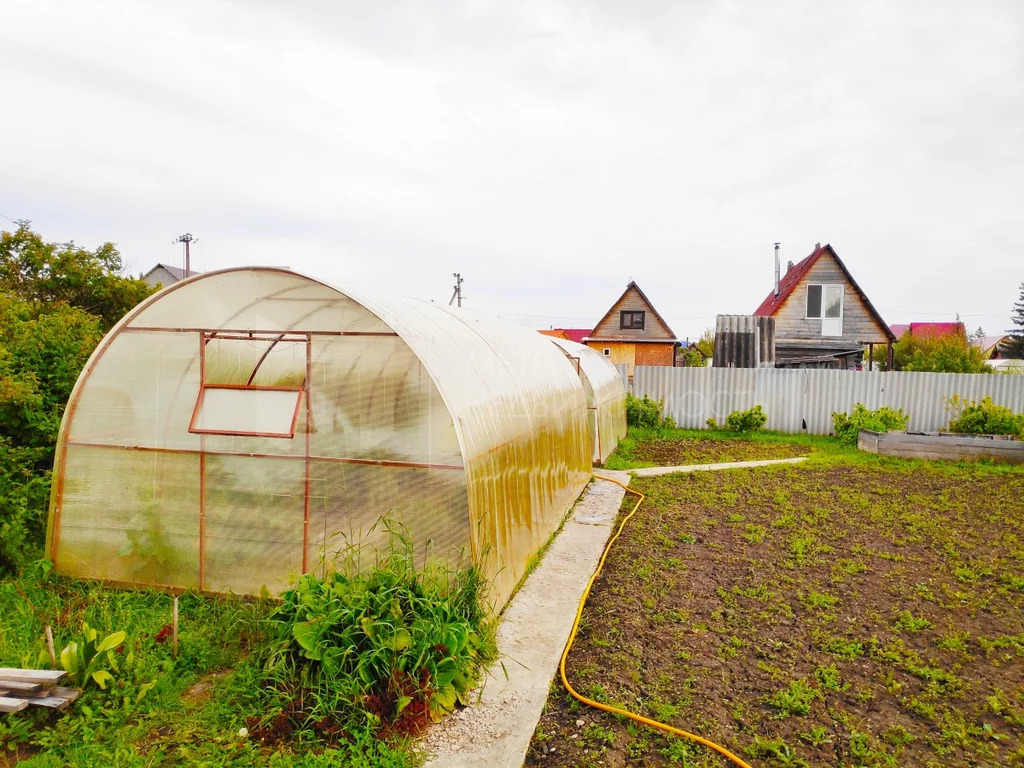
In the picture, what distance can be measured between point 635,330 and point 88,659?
92.6ft

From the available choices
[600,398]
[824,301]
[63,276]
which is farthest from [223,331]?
[824,301]

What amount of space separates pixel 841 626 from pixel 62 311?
8.60 meters

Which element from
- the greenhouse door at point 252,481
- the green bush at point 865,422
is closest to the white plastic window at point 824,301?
the green bush at point 865,422

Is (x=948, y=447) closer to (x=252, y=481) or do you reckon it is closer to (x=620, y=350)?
(x=252, y=481)

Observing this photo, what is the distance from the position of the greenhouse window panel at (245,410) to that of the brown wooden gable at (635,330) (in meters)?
26.5

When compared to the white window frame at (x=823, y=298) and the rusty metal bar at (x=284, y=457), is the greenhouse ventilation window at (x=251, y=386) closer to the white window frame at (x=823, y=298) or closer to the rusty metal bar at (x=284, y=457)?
the rusty metal bar at (x=284, y=457)

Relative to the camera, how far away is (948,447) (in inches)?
464

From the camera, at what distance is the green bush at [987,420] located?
42.1ft

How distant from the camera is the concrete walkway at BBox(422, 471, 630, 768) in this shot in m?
3.16

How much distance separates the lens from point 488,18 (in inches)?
285

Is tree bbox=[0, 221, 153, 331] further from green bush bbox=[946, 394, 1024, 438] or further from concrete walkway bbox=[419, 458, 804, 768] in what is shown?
green bush bbox=[946, 394, 1024, 438]

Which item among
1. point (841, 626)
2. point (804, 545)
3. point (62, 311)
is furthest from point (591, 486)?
point (62, 311)

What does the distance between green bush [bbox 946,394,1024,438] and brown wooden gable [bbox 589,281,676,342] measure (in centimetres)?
1668

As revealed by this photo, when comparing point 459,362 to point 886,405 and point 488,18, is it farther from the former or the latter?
point 886,405
